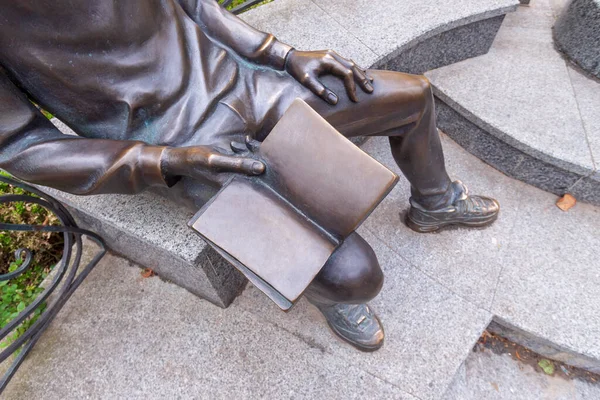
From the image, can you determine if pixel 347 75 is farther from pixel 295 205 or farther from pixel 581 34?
pixel 581 34

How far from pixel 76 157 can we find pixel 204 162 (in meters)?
0.48

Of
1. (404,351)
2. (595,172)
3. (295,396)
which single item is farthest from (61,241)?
(595,172)

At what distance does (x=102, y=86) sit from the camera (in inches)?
53.6

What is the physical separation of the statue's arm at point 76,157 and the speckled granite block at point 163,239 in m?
0.43

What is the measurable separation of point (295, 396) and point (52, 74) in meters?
1.74

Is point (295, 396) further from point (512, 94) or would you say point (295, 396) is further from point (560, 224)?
point (512, 94)

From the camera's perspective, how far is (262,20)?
2727mm

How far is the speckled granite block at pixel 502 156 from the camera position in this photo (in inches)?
95.3

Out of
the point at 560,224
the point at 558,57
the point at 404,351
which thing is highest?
the point at 558,57

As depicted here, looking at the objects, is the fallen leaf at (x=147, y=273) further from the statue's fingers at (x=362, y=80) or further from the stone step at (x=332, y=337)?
the statue's fingers at (x=362, y=80)

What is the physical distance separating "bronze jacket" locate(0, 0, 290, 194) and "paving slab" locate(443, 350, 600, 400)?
1.96 metres

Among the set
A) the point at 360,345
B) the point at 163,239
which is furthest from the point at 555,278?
the point at 163,239

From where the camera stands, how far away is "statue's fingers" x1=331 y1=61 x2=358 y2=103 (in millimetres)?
1491

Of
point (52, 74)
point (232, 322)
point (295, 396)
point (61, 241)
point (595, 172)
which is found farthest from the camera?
point (61, 241)
